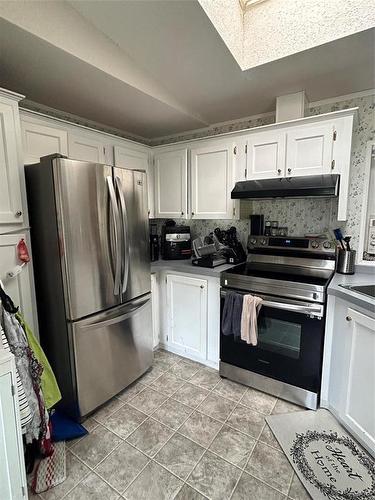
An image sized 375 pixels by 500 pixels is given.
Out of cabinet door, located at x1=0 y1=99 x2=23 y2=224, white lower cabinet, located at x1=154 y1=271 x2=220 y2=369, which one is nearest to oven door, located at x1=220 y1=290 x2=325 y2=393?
white lower cabinet, located at x1=154 y1=271 x2=220 y2=369

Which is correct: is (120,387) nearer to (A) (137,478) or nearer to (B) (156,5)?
(A) (137,478)

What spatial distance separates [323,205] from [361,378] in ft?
4.50

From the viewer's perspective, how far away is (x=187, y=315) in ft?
8.07

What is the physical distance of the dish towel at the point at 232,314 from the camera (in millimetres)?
2035

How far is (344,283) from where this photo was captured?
1.80 meters

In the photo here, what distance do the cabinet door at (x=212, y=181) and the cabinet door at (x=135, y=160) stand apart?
1.73 ft

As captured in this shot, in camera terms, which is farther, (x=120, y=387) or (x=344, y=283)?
(x=120, y=387)

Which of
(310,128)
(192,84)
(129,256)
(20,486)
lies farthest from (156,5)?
(20,486)

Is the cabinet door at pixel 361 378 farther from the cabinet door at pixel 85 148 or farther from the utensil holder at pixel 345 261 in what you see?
the cabinet door at pixel 85 148

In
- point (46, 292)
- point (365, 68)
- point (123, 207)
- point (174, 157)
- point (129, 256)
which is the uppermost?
point (365, 68)

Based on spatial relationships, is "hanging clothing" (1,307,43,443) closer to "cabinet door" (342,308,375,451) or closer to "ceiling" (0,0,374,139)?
"ceiling" (0,0,374,139)

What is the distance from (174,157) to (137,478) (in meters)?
2.54

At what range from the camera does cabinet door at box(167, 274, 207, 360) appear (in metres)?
2.35

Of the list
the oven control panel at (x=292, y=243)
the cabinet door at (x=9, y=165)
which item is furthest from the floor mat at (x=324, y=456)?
the cabinet door at (x=9, y=165)
